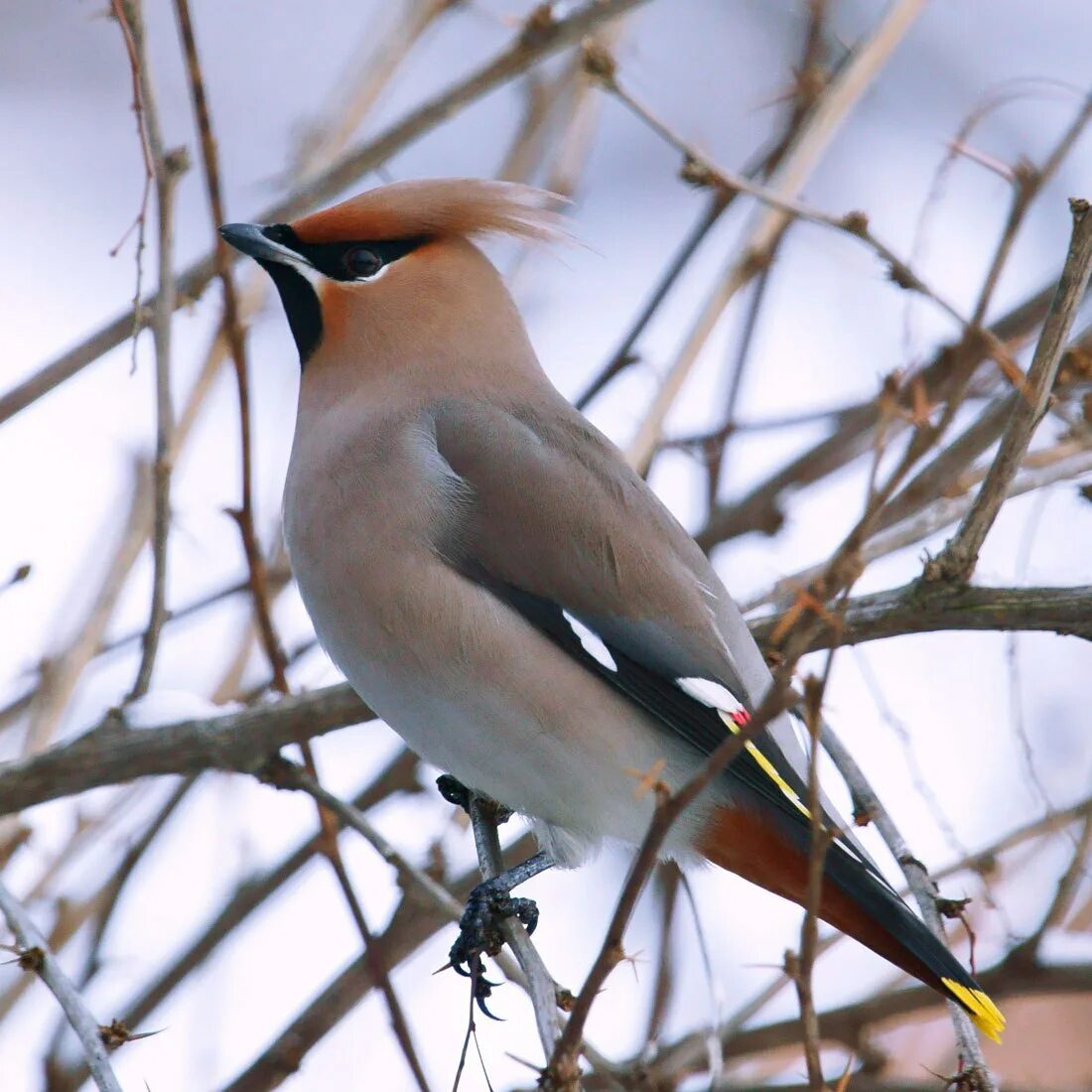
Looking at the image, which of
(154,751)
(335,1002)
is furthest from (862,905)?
(154,751)

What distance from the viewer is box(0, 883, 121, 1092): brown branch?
2.21m

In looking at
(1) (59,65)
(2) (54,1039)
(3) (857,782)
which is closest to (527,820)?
(3) (857,782)

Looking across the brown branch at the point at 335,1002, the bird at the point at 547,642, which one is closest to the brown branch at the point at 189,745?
the bird at the point at 547,642

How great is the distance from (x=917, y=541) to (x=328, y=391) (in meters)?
1.31

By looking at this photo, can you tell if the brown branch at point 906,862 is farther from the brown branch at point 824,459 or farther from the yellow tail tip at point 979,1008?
the brown branch at point 824,459

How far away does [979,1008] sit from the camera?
2793mm

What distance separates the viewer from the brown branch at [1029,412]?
2.34 meters

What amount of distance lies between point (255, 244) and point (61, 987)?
167 cm

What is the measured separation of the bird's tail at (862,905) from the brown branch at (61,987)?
3.71 feet

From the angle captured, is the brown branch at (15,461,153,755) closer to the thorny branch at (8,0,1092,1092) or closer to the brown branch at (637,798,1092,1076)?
the thorny branch at (8,0,1092,1092)

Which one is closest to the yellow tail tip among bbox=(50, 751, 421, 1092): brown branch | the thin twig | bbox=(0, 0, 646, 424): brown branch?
the thin twig

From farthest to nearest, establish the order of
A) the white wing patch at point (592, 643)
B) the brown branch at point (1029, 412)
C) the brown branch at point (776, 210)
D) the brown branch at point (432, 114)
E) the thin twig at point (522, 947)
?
the brown branch at point (776, 210) → the brown branch at point (432, 114) → the white wing patch at point (592, 643) → the brown branch at point (1029, 412) → the thin twig at point (522, 947)

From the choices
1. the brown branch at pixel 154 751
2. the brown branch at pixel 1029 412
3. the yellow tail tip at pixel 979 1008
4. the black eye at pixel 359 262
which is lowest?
the yellow tail tip at pixel 979 1008

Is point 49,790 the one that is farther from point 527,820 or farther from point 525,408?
point 525,408
